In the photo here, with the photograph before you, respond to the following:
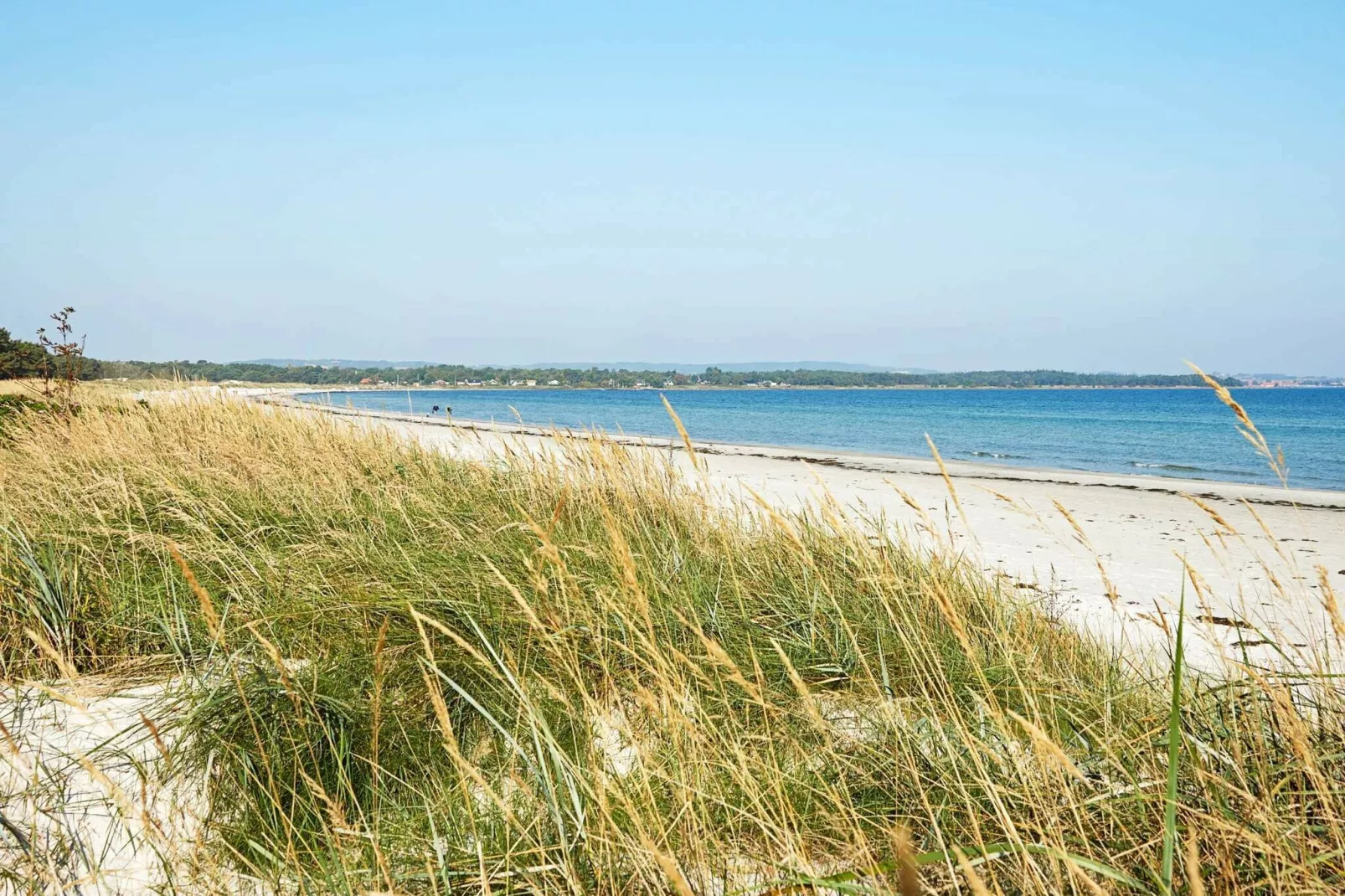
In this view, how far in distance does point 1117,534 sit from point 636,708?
868 cm

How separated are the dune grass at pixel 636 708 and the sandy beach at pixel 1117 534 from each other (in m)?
0.36

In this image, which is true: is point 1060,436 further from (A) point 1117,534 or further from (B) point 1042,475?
(A) point 1117,534

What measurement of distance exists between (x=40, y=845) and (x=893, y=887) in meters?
2.16

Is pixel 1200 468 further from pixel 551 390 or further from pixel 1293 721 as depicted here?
pixel 551 390

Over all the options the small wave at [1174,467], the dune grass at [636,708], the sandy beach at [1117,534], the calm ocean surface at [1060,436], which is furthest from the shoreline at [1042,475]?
the dune grass at [636,708]

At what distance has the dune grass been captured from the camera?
1696mm

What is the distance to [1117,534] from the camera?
955 cm

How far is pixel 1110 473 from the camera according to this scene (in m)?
19.0

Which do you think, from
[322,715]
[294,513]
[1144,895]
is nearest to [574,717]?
[322,715]

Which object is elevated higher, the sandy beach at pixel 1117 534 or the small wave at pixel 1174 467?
the sandy beach at pixel 1117 534

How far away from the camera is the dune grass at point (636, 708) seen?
1696 millimetres

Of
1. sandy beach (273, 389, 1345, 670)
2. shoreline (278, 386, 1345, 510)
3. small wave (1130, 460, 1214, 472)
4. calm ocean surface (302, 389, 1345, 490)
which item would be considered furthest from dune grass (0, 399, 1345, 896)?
small wave (1130, 460, 1214, 472)

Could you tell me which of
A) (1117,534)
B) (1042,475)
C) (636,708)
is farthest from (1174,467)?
(636,708)

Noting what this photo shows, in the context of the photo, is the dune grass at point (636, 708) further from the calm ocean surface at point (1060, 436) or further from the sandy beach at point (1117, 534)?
the calm ocean surface at point (1060, 436)
